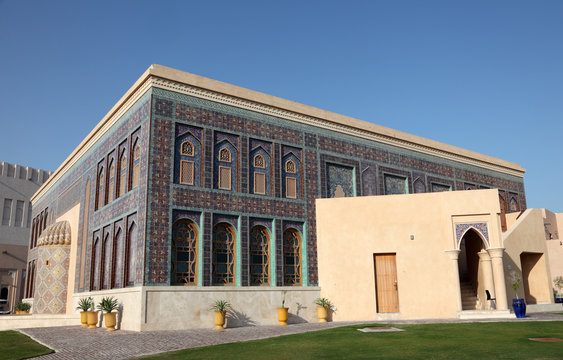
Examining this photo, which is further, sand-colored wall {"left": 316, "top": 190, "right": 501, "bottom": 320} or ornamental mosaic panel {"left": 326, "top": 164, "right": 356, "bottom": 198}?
ornamental mosaic panel {"left": 326, "top": 164, "right": 356, "bottom": 198}

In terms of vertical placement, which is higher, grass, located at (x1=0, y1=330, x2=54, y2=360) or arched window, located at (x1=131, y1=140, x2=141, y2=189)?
arched window, located at (x1=131, y1=140, x2=141, y2=189)

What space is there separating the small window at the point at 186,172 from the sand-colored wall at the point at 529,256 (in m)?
13.4

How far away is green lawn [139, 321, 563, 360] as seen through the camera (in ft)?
31.0

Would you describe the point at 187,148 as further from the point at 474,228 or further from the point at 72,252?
the point at 474,228

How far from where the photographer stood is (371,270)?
64.1 ft

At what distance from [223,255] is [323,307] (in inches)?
172

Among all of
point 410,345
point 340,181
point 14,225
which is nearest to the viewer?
point 410,345

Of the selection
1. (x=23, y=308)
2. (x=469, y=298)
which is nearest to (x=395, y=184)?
(x=469, y=298)

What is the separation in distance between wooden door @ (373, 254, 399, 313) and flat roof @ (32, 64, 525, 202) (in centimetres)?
629

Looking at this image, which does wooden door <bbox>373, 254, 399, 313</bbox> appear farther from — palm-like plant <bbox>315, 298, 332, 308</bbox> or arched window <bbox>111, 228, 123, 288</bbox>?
arched window <bbox>111, 228, 123, 288</bbox>

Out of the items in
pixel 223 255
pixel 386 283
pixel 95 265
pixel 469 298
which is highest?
pixel 223 255

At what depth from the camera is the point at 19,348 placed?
40.5ft

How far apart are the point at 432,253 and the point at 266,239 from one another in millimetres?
6372

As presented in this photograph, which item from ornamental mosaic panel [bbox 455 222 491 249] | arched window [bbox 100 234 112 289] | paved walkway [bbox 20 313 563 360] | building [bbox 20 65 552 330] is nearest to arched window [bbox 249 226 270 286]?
building [bbox 20 65 552 330]
